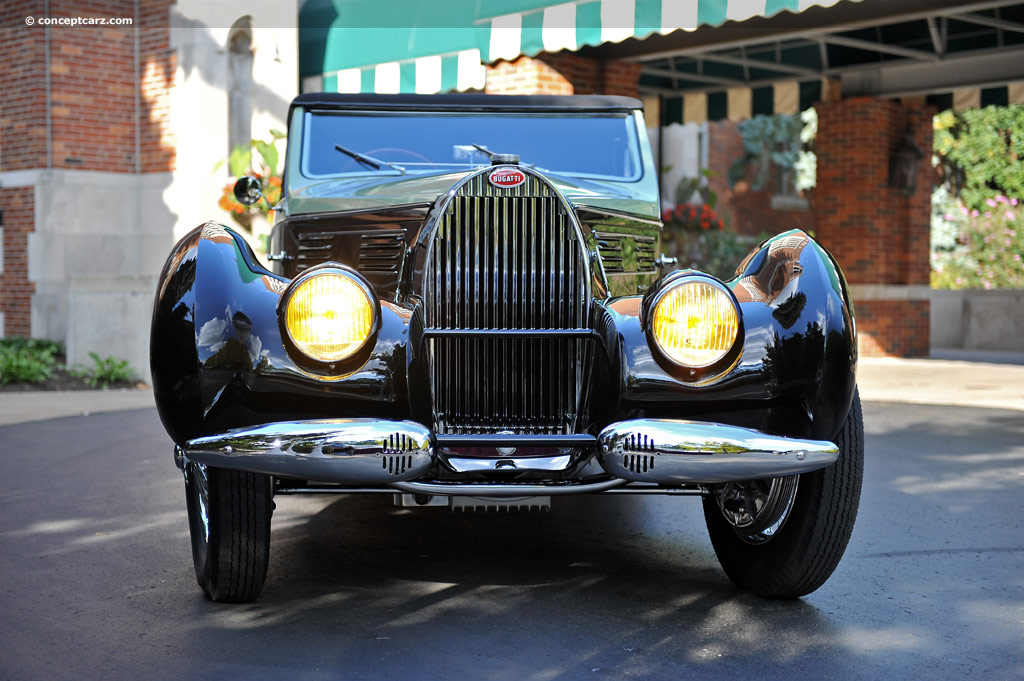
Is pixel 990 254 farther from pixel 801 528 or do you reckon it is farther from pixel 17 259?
pixel 801 528

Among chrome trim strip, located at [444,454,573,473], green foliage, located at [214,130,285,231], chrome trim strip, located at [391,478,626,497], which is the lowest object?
chrome trim strip, located at [391,478,626,497]

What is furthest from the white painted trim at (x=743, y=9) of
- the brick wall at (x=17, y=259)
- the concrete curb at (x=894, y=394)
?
the brick wall at (x=17, y=259)

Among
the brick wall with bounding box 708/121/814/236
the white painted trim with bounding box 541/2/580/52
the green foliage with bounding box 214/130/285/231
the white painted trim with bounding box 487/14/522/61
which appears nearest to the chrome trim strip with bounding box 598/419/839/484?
the white painted trim with bounding box 541/2/580/52

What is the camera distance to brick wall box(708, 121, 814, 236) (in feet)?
76.2

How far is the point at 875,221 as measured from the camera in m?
14.7

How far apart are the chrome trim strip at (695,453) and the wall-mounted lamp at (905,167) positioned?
1255cm

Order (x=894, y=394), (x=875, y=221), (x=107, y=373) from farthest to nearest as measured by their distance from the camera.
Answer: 1. (x=875, y=221)
2. (x=107, y=373)
3. (x=894, y=394)

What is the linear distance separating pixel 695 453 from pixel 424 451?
773 mm

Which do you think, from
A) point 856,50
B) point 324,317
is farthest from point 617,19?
point 324,317

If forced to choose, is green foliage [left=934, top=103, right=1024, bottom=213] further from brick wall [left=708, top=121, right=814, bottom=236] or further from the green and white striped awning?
the green and white striped awning

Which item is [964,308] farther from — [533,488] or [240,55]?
[533,488]

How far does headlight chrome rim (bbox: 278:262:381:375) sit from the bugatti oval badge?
0.66 metres

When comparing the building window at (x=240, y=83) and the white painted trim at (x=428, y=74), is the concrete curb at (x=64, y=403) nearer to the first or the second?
the white painted trim at (x=428, y=74)

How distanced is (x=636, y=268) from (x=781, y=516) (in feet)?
4.78
